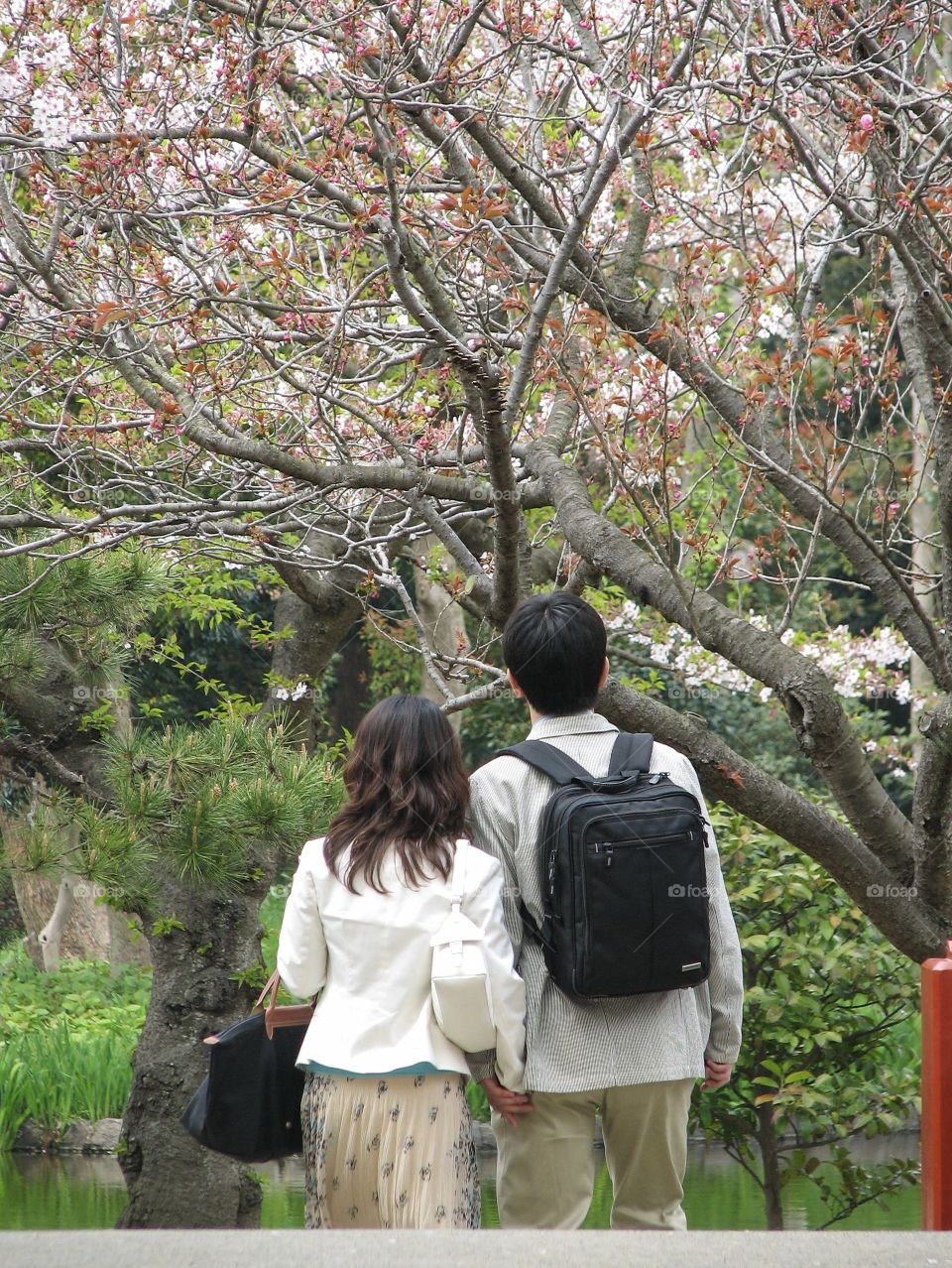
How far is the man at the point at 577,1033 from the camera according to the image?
214 centimetres

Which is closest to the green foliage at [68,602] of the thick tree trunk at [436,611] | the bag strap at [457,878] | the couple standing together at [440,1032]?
the couple standing together at [440,1032]

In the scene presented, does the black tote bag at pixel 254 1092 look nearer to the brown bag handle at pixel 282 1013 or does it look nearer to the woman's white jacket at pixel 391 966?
the brown bag handle at pixel 282 1013

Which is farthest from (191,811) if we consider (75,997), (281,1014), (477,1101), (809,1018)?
(75,997)

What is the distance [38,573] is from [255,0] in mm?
1710

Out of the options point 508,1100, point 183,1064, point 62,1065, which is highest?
point 508,1100

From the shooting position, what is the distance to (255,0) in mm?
3633

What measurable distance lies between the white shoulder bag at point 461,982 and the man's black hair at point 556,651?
0.37m

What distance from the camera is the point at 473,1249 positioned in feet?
5.12

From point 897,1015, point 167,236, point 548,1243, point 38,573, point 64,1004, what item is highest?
point 167,236

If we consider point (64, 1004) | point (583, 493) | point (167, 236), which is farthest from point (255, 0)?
point (64, 1004)

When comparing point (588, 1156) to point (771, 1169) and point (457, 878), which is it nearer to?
point (457, 878)

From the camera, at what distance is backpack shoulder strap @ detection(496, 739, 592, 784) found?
218cm

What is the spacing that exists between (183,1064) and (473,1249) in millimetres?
3215

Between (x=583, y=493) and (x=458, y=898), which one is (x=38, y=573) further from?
(x=458, y=898)
